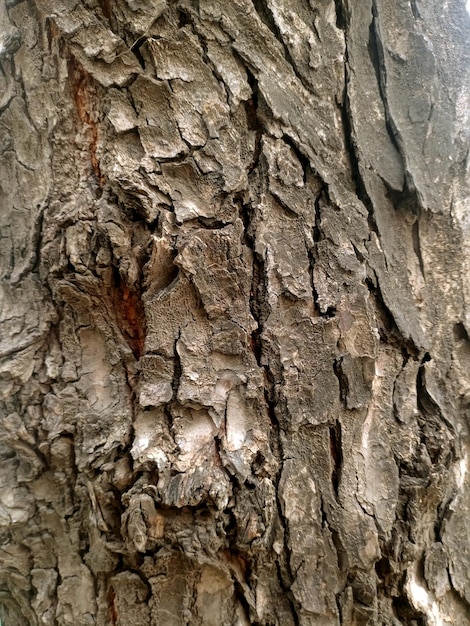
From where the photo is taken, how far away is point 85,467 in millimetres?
748

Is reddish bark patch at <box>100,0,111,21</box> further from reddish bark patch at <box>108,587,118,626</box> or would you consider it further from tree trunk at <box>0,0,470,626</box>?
reddish bark patch at <box>108,587,118,626</box>

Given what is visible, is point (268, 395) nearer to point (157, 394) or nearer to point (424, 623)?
point (157, 394)

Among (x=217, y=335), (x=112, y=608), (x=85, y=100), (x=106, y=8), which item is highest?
(x=106, y=8)

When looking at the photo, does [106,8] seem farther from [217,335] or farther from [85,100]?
[217,335]

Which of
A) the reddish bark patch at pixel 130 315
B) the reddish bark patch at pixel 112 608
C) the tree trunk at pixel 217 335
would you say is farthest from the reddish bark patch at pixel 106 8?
the reddish bark patch at pixel 112 608

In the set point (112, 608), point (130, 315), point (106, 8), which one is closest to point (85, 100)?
point (106, 8)

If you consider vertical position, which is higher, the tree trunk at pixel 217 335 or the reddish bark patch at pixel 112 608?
the tree trunk at pixel 217 335

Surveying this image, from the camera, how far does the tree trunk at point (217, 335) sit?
0.72 meters

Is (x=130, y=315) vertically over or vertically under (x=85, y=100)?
under

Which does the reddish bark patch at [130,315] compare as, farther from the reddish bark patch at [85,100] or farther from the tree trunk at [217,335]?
the reddish bark patch at [85,100]

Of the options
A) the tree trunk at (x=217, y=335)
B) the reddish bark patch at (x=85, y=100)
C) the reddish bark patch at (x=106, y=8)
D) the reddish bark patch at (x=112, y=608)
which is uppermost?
the reddish bark patch at (x=106, y=8)

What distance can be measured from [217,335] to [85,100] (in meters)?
0.45

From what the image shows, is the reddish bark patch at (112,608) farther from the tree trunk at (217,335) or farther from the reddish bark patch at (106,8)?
Result: the reddish bark patch at (106,8)

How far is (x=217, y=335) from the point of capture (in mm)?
732
